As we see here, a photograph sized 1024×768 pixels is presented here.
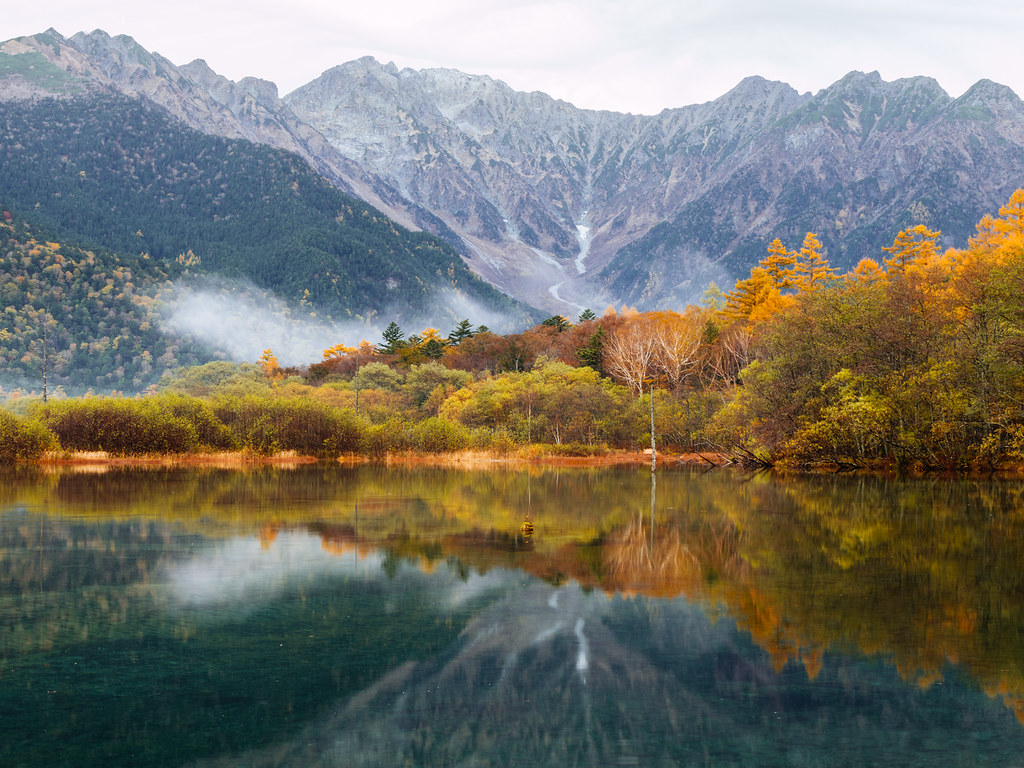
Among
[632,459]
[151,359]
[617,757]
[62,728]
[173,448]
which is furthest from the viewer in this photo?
[151,359]

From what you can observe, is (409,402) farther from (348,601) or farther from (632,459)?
(348,601)

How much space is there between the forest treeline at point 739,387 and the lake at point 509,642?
20.8 m

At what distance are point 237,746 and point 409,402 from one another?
8996 centimetres

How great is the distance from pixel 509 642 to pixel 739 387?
5706 cm

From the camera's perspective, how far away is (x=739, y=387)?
225 ft

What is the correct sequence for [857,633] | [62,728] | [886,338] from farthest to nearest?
[886,338] < [857,633] < [62,728]

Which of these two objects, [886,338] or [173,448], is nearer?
[886,338]

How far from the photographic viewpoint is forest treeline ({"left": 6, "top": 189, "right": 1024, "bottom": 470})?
4831cm

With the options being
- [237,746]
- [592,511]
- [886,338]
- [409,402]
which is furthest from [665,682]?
[409,402]

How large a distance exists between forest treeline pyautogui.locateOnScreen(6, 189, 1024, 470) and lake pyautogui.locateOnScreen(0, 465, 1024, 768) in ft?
68.3

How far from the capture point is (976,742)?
10.1 meters

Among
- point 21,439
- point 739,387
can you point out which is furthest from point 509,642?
point 739,387

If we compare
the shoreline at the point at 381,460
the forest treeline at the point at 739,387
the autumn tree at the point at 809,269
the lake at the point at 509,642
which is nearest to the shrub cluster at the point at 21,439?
the shoreline at the point at 381,460

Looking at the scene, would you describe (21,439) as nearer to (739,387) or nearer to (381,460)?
(381,460)
